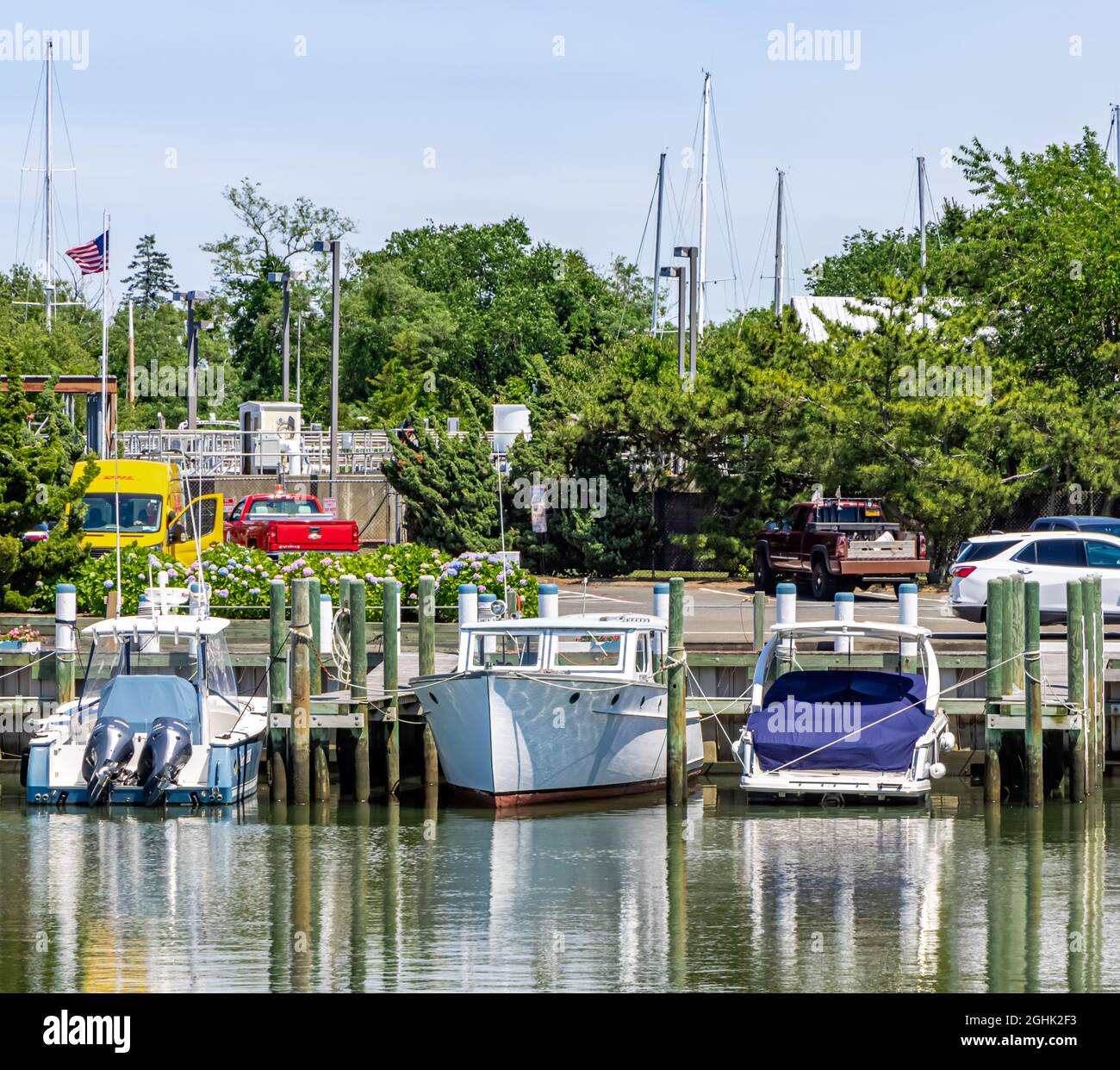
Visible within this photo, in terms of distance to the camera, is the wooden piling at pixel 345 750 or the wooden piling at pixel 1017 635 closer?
the wooden piling at pixel 1017 635

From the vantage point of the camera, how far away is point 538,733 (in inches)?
896

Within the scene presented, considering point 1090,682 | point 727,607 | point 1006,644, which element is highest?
point 727,607

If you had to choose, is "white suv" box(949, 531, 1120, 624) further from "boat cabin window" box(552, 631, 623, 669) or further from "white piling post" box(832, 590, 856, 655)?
"boat cabin window" box(552, 631, 623, 669)

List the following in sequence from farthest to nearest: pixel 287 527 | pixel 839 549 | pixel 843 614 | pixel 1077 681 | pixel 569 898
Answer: pixel 287 527, pixel 839 549, pixel 843 614, pixel 1077 681, pixel 569 898

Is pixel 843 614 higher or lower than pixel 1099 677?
higher

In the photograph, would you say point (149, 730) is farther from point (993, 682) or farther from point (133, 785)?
point (993, 682)

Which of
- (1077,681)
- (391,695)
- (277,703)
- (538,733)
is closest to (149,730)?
(277,703)

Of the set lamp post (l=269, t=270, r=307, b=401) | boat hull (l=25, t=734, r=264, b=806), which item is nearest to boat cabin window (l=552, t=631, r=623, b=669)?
boat hull (l=25, t=734, r=264, b=806)

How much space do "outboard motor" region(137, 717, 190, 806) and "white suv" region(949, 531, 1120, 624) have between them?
1245 centimetres

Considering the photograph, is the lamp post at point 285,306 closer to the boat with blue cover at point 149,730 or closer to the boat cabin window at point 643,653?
the boat with blue cover at point 149,730

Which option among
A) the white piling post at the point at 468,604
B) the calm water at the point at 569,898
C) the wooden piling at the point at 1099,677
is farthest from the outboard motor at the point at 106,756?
the wooden piling at the point at 1099,677

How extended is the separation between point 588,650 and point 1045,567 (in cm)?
894

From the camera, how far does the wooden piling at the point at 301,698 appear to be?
22797 millimetres

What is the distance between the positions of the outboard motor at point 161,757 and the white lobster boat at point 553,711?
9.49 ft
